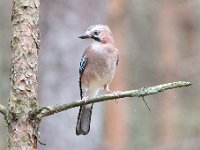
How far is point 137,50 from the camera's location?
51.7ft

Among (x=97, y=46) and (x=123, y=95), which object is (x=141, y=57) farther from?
(x=123, y=95)

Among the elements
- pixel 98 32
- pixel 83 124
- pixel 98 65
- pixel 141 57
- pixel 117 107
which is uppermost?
pixel 98 32

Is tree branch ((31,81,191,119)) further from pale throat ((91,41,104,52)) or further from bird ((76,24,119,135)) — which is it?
pale throat ((91,41,104,52))

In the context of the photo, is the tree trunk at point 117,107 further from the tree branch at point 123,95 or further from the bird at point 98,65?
the tree branch at point 123,95

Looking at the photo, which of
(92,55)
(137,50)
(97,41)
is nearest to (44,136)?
(92,55)

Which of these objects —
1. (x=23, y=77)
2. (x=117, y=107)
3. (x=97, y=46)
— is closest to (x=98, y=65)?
(x=97, y=46)

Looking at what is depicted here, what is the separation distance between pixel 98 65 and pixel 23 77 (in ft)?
6.23

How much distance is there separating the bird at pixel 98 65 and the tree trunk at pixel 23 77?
116cm

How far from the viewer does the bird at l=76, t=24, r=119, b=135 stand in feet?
13.3

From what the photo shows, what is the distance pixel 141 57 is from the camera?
50.7 ft

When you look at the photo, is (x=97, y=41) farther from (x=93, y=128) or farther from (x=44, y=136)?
(x=93, y=128)

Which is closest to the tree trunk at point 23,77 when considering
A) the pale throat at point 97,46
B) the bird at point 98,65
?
the bird at point 98,65

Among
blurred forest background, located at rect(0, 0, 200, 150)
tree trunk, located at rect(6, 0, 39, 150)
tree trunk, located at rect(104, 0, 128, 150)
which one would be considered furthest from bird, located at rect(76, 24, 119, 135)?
tree trunk, located at rect(104, 0, 128, 150)

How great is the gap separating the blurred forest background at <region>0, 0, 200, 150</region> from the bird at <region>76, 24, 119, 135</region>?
2083 millimetres
